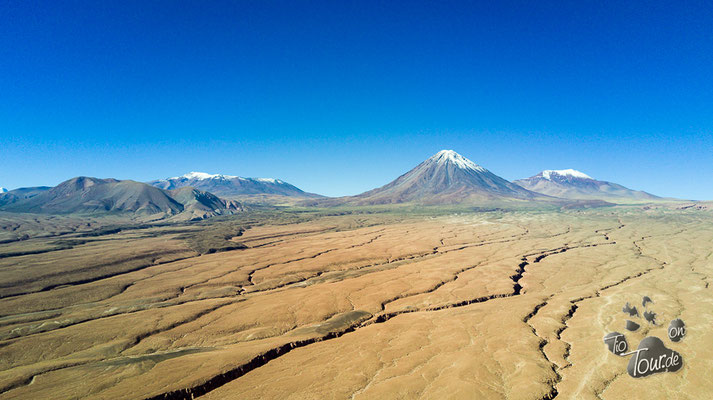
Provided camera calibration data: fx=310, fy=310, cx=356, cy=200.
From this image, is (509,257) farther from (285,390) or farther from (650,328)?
(285,390)

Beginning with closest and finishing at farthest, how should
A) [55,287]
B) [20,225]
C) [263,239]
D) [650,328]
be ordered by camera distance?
1. [650,328]
2. [55,287]
3. [263,239]
4. [20,225]

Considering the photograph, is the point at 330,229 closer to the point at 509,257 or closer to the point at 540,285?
the point at 509,257

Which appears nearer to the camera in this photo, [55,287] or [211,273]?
[55,287]

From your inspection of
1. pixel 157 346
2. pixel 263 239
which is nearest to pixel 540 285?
pixel 157 346

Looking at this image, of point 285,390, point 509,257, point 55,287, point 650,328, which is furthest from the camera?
point 509,257

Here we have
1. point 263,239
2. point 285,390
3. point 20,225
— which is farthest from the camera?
point 20,225

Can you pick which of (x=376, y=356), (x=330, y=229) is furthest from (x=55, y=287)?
(x=330, y=229)
